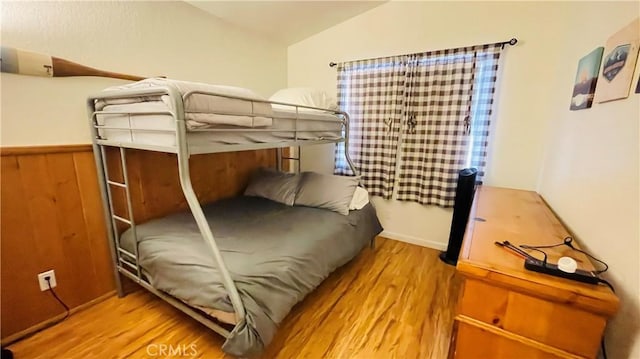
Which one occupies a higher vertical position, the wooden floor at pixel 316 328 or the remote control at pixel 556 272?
the remote control at pixel 556 272

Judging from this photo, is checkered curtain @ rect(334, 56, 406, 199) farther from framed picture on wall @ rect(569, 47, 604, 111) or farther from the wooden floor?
framed picture on wall @ rect(569, 47, 604, 111)

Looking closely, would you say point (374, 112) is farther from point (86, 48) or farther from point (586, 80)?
point (86, 48)

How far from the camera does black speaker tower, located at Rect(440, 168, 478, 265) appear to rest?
2254mm

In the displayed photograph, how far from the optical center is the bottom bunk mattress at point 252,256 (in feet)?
4.02

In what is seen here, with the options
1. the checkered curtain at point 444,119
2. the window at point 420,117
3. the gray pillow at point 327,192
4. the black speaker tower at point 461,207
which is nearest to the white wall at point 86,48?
the gray pillow at point 327,192

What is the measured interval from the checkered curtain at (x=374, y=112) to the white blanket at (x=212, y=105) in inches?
60.0

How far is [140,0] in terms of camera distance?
1805 millimetres

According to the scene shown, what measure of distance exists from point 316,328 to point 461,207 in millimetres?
1568

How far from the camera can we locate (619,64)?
1112mm

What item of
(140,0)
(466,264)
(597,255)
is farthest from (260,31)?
(597,255)

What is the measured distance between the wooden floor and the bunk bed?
214mm

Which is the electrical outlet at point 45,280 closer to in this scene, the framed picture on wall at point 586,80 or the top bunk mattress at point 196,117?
the top bunk mattress at point 196,117

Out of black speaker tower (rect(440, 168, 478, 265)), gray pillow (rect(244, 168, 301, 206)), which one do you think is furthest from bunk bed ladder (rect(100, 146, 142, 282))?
black speaker tower (rect(440, 168, 478, 265))

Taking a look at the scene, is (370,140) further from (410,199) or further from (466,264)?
(466,264)
